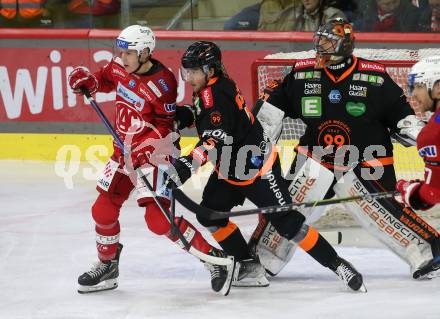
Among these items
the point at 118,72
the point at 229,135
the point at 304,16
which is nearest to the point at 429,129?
the point at 229,135

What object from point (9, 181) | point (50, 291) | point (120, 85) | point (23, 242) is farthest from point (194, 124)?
point (9, 181)

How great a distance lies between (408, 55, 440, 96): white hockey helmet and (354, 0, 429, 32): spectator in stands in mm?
3346

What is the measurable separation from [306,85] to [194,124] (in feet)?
1.65

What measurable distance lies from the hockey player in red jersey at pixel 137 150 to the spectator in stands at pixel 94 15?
10.6 ft

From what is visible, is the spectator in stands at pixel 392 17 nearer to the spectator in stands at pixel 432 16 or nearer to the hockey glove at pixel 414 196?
the spectator in stands at pixel 432 16

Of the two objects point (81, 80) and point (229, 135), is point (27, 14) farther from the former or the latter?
point (229, 135)

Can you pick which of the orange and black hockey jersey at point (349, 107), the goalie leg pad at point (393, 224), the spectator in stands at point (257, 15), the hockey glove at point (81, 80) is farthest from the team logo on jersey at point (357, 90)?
the spectator in stands at point (257, 15)

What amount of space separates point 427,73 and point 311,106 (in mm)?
926

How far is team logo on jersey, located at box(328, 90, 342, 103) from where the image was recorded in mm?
4844

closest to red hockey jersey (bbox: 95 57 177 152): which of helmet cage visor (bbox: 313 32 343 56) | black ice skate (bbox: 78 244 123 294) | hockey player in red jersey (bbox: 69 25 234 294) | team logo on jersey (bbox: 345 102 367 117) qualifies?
hockey player in red jersey (bbox: 69 25 234 294)

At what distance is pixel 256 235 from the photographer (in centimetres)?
506

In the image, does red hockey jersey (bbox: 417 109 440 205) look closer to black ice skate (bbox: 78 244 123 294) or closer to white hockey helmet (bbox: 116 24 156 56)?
white hockey helmet (bbox: 116 24 156 56)

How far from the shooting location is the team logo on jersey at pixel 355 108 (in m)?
4.82

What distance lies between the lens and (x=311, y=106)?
4.90m
